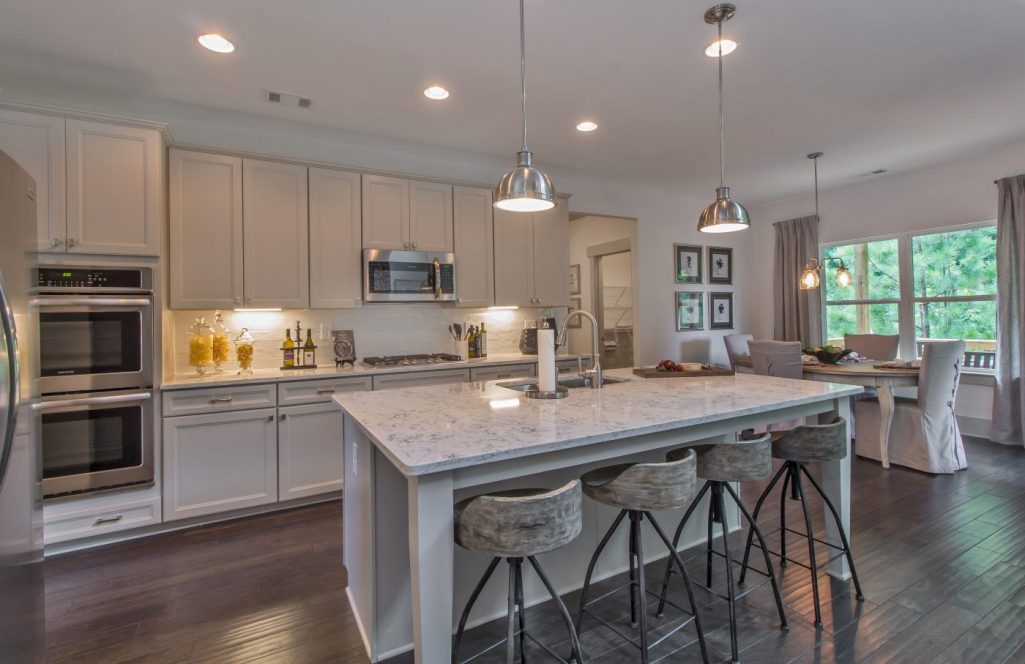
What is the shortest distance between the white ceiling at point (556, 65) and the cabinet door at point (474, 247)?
0.44m

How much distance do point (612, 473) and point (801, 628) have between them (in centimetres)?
103

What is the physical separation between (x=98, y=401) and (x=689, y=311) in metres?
5.67

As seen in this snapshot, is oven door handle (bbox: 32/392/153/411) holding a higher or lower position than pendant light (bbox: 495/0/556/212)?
lower

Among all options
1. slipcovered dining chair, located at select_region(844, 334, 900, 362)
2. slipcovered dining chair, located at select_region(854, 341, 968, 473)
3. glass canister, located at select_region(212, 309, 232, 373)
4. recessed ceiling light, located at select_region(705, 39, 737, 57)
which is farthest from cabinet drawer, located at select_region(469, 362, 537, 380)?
slipcovered dining chair, located at select_region(844, 334, 900, 362)

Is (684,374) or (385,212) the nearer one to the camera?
(684,374)

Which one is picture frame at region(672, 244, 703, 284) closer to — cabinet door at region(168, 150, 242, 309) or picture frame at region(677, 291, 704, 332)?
picture frame at region(677, 291, 704, 332)

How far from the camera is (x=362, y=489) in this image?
1979mm

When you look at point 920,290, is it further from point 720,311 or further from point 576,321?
point 576,321

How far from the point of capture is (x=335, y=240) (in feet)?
12.4

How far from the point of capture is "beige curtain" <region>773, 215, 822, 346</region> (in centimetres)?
607

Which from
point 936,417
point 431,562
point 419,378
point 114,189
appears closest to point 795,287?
point 936,417

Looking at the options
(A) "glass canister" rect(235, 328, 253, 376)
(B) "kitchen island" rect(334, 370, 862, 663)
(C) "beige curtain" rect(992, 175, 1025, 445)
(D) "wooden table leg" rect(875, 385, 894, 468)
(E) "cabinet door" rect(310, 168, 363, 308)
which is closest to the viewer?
(B) "kitchen island" rect(334, 370, 862, 663)

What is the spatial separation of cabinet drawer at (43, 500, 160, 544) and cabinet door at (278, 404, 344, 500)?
0.71m

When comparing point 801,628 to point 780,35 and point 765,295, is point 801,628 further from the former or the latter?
point 765,295
